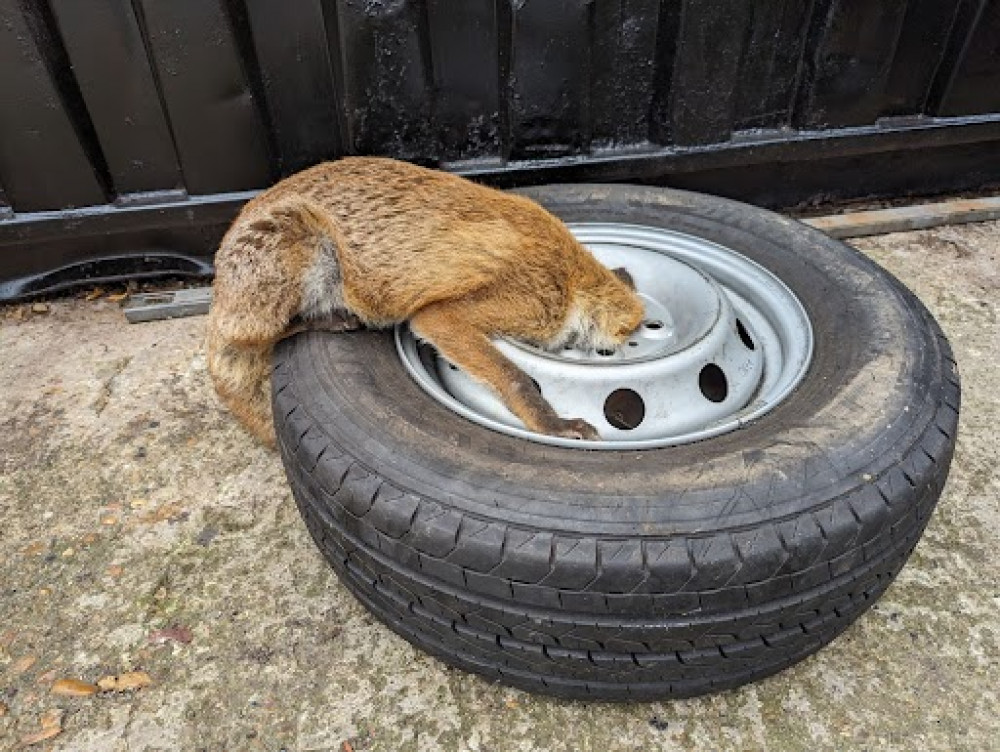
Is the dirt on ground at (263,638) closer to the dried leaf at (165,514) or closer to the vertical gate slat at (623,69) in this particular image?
the dried leaf at (165,514)

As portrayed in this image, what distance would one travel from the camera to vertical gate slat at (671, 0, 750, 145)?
3748 millimetres

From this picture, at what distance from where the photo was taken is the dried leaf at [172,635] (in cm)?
252

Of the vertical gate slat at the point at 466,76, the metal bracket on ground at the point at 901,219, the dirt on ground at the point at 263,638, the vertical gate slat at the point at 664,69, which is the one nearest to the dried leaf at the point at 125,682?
the dirt on ground at the point at 263,638

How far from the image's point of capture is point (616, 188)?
3.42 metres

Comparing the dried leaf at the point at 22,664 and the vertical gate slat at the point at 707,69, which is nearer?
the dried leaf at the point at 22,664

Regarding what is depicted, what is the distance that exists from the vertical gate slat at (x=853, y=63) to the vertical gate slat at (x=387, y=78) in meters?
2.12

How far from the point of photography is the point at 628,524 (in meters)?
1.92

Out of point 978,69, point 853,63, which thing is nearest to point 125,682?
point 853,63

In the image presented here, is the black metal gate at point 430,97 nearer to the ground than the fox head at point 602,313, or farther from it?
farther from it

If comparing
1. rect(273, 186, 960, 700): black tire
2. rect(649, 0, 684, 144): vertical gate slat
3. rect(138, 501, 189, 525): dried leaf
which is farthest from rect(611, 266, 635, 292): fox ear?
rect(138, 501, 189, 525): dried leaf

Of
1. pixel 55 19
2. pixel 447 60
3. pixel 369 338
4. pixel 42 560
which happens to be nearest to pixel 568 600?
pixel 369 338

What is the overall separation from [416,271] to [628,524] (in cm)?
122

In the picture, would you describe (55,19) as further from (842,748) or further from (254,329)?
(842,748)

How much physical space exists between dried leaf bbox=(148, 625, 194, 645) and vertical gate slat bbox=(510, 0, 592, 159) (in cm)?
275
